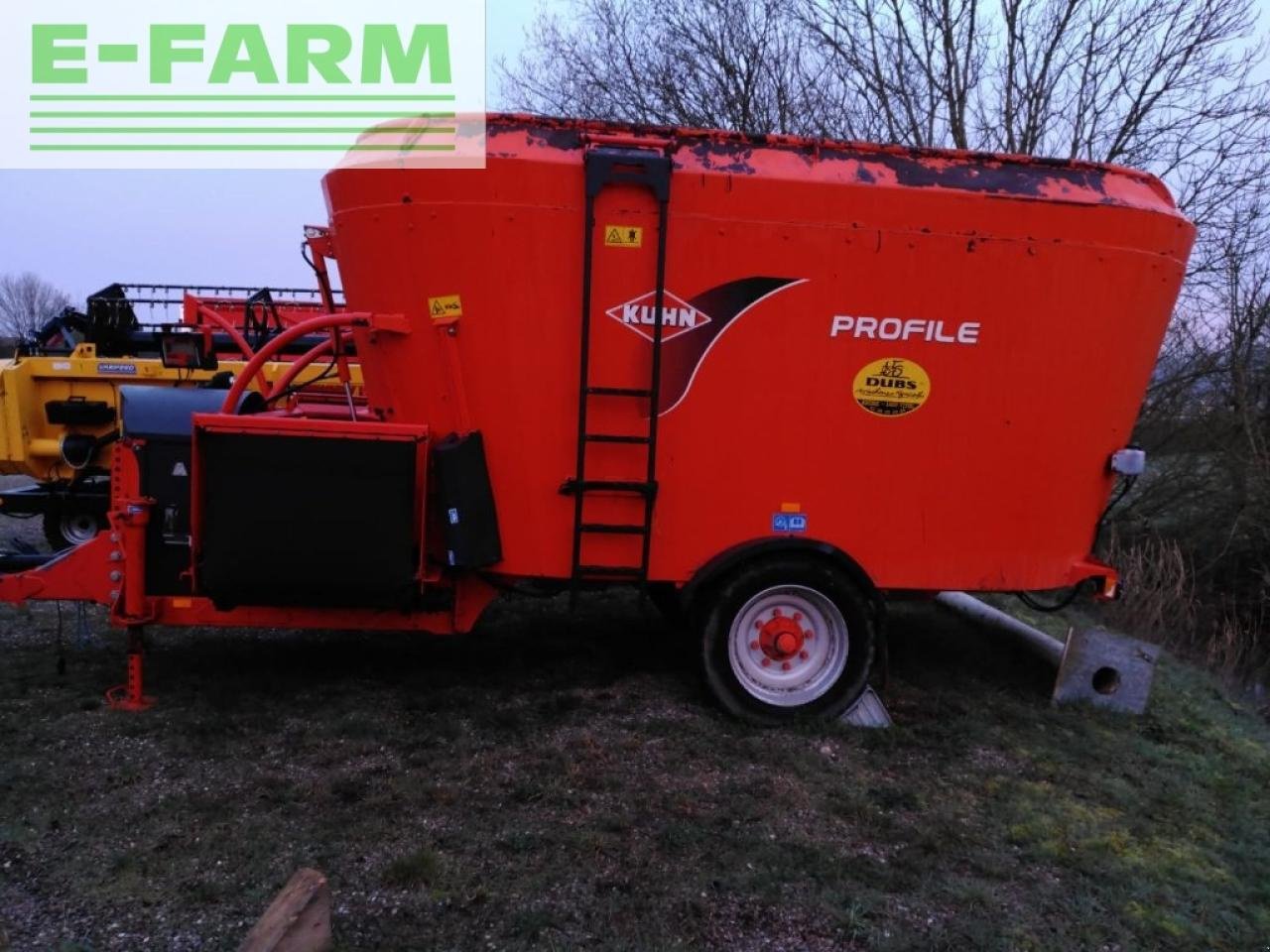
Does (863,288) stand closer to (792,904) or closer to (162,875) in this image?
(792,904)

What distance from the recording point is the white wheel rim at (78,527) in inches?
365

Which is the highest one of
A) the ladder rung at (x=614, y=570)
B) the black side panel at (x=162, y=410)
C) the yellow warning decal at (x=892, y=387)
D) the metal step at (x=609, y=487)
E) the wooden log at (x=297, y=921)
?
the yellow warning decal at (x=892, y=387)

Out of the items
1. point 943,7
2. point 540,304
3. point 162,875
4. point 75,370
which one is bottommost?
point 162,875

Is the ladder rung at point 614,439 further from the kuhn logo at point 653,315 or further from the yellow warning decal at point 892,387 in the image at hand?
the yellow warning decal at point 892,387

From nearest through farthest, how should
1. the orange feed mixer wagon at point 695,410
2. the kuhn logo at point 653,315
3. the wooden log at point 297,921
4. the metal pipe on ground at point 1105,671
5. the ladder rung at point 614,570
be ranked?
the wooden log at point 297,921
the orange feed mixer wagon at point 695,410
the kuhn logo at point 653,315
the ladder rung at point 614,570
the metal pipe on ground at point 1105,671

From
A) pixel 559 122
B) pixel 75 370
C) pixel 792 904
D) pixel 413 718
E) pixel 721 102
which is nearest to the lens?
pixel 792 904

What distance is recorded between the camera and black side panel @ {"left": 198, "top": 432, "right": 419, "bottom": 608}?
13.7 feet

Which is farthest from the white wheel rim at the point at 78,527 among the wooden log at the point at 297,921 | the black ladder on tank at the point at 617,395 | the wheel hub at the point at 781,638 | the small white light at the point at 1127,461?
the small white light at the point at 1127,461

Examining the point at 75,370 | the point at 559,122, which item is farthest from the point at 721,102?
the point at 559,122

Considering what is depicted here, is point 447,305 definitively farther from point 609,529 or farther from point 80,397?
point 80,397

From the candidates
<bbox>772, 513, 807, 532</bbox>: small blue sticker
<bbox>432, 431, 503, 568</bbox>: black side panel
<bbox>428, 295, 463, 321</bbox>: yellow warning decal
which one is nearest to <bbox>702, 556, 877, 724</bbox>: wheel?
<bbox>772, 513, 807, 532</bbox>: small blue sticker

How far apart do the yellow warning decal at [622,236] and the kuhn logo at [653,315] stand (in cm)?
24

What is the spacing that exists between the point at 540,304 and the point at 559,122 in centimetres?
85

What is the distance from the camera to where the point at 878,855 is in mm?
3557
